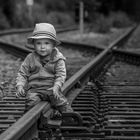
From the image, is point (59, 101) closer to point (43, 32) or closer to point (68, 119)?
point (68, 119)

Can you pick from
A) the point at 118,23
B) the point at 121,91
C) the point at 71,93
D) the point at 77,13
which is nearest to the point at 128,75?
the point at 121,91

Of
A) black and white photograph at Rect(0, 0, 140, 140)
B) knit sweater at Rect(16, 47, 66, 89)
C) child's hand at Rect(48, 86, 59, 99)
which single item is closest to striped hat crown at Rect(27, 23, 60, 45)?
black and white photograph at Rect(0, 0, 140, 140)

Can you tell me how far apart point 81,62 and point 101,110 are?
554cm

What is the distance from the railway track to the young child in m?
0.11

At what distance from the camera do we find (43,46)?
4367 millimetres

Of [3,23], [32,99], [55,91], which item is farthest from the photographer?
[3,23]

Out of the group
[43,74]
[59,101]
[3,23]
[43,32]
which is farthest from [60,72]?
[3,23]

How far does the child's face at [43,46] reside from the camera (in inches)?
172

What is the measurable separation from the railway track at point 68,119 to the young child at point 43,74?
11 centimetres

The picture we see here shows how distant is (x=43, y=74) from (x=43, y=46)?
297mm

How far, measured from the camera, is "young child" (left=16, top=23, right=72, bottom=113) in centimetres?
443

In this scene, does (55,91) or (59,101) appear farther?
(59,101)

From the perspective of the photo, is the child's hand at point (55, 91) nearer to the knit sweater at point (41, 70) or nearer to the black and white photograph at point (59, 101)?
the black and white photograph at point (59, 101)

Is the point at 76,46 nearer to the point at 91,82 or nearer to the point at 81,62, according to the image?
the point at 81,62
